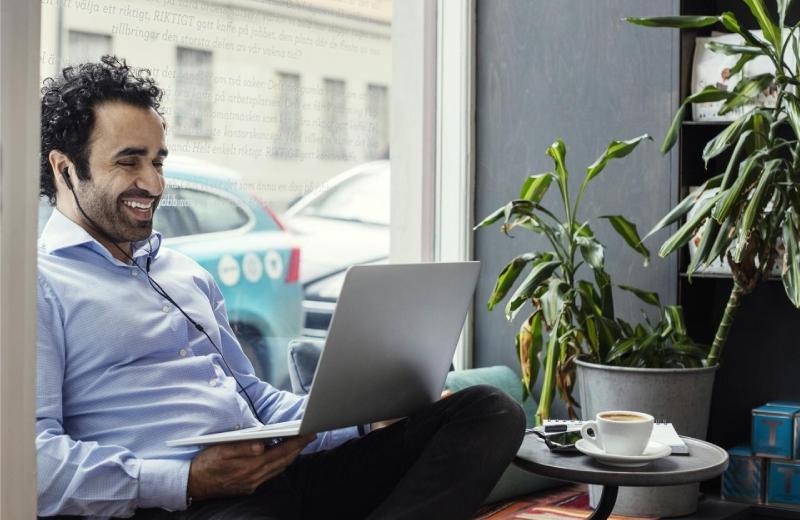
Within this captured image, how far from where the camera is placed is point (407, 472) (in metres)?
1.98

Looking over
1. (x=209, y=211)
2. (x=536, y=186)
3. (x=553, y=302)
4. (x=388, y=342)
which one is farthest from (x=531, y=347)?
(x=388, y=342)

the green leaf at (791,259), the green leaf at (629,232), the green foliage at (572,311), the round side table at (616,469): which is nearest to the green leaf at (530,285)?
the green foliage at (572,311)

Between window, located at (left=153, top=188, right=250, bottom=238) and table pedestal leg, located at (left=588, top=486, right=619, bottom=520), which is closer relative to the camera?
table pedestal leg, located at (left=588, top=486, right=619, bottom=520)

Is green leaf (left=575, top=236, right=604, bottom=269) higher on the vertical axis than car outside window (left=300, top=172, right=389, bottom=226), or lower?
lower

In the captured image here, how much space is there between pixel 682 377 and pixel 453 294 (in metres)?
1.29

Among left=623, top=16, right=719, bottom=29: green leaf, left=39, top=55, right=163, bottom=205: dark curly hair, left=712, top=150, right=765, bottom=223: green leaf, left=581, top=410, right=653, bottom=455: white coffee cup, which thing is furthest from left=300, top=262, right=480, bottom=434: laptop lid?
left=623, top=16, right=719, bottom=29: green leaf

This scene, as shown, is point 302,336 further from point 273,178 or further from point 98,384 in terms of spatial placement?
point 98,384

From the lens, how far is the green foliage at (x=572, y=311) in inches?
124

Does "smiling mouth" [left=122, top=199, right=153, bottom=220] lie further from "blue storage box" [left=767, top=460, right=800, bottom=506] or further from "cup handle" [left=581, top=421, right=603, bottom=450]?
"blue storage box" [left=767, top=460, right=800, bottom=506]

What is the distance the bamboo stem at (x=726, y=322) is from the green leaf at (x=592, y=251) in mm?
397

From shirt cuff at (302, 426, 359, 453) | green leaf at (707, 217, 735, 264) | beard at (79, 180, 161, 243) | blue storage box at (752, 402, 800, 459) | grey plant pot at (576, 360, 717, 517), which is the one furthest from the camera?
blue storage box at (752, 402, 800, 459)

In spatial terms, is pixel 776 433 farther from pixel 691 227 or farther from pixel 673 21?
pixel 673 21

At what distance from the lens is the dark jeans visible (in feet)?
6.22

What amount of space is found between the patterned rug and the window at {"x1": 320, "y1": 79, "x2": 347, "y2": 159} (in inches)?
49.0
